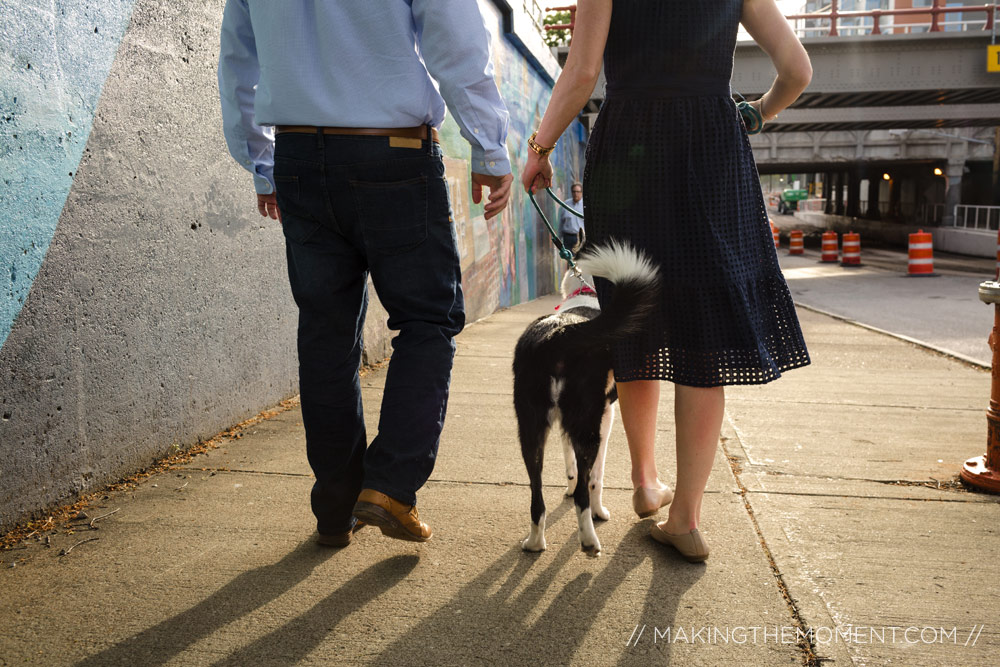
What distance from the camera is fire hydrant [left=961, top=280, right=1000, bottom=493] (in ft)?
10.7

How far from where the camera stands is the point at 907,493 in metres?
3.25

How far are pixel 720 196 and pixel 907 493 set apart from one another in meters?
1.67

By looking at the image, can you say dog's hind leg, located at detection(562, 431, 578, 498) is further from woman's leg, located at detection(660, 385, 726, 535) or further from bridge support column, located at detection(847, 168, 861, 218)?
bridge support column, located at detection(847, 168, 861, 218)

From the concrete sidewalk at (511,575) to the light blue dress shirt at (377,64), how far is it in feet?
4.44

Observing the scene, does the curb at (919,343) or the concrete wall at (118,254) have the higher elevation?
the concrete wall at (118,254)

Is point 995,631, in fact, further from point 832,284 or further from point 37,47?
point 832,284

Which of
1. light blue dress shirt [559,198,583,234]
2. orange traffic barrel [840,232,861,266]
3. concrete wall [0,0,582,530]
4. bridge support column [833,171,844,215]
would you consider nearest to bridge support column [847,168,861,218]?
bridge support column [833,171,844,215]

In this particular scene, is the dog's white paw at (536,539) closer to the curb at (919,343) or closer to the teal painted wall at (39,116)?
the teal painted wall at (39,116)

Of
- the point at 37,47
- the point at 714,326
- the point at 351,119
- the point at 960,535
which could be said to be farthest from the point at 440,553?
the point at 37,47

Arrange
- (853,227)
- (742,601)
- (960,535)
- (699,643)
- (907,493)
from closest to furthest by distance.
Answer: (699,643)
(742,601)
(960,535)
(907,493)
(853,227)

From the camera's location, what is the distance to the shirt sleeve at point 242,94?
8.40 feet

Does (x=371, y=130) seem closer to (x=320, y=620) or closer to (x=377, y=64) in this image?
(x=377, y=64)

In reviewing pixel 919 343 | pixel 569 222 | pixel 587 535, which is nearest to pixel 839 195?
pixel 569 222

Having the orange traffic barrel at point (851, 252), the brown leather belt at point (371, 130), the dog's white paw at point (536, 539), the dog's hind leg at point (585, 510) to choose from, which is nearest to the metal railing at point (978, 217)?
the orange traffic barrel at point (851, 252)
